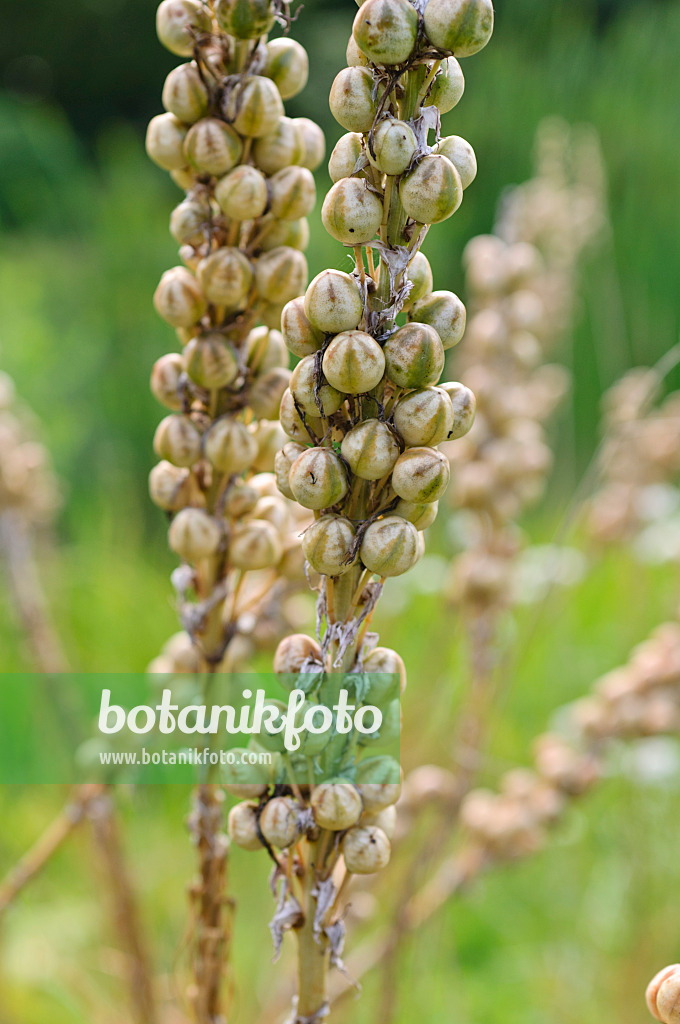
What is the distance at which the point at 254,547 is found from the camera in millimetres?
322

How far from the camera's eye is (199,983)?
1.12 feet

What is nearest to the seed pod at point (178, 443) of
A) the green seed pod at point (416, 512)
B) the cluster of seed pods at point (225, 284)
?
the cluster of seed pods at point (225, 284)

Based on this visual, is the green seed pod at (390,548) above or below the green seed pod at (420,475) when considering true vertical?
below

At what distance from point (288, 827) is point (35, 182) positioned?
275 cm

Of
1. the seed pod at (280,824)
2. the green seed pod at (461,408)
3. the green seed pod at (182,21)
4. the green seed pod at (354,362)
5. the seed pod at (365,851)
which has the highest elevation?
the green seed pod at (182,21)

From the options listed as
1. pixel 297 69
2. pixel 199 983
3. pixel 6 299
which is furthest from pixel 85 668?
pixel 6 299

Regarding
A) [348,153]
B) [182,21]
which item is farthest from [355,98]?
[182,21]

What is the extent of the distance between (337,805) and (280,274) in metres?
0.18

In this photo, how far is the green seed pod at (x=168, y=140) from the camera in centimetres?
32

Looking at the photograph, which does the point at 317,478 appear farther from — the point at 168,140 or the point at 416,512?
the point at 168,140

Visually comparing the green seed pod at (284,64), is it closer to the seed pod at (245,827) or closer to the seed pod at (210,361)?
the seed pod at (210,361)

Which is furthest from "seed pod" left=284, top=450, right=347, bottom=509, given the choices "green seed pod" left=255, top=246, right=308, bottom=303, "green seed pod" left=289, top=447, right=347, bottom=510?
"green seed pod" left=255, top=246, right=308, bottom=303

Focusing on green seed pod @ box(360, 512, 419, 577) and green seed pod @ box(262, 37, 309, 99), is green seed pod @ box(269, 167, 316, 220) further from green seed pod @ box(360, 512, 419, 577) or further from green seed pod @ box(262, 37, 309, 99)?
green seed pod @ box(360, 512, 419, 577)

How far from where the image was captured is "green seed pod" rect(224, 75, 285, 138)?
300 millimetres
